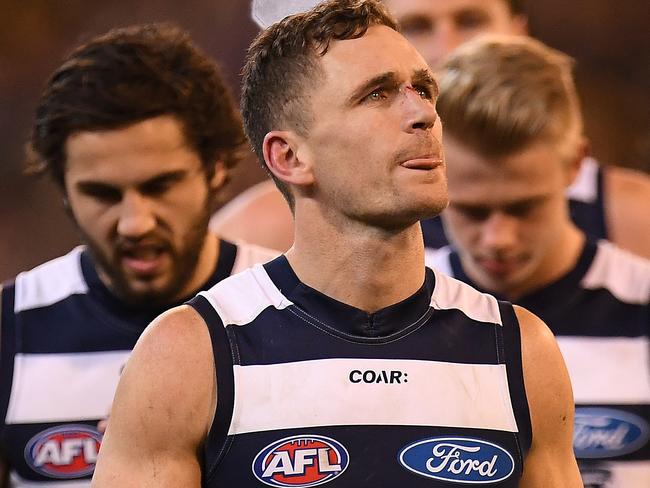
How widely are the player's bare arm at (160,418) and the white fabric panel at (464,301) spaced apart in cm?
56

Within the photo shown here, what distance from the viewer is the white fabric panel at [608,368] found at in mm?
4535

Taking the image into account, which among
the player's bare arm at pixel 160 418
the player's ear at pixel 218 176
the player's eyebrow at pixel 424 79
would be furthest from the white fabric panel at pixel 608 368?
the player's bare arm at pixel 160 418

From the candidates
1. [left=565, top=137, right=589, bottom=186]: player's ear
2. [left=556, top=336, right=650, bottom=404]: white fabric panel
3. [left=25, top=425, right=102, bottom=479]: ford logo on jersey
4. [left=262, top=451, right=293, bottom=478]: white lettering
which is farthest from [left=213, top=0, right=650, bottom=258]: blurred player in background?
[left=262, top=451, right=293, bottom=478]: white lettering

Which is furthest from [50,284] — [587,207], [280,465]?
[587,207]

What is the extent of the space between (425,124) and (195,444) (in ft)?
2.66

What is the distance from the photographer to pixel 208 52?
8539mm

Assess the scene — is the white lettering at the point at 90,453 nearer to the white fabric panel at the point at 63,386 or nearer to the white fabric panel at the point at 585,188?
the white fabric panel at the point at 63,386

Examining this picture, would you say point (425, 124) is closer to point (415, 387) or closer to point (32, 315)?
point (415, 387)

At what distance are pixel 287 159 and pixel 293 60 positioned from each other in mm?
213

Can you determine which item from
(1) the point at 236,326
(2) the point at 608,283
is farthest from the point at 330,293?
(2) the point at 608,283

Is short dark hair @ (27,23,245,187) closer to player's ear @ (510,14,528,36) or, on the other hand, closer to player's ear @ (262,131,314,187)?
player's ear @ (262,131,314,187)

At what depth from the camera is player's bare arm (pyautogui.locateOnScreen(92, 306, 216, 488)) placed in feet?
9.34

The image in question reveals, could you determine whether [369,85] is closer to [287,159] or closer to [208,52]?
[287,159]

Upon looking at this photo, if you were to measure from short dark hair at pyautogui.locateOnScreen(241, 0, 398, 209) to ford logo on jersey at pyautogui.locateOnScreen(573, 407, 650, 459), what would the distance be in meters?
1.75
